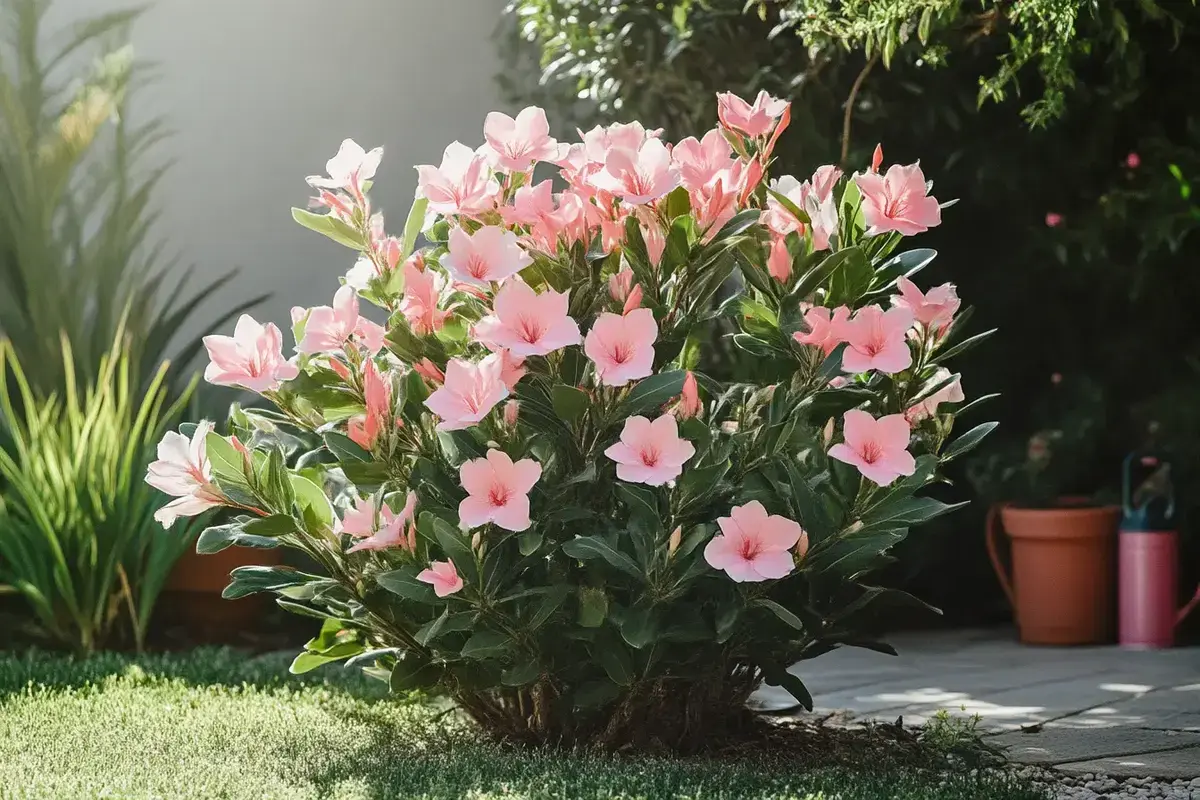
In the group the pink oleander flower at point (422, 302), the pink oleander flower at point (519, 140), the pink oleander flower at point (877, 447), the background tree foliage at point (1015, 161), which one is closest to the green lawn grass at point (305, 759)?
the pink oleander flower at point (877, 447)

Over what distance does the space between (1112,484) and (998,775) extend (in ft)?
9.97

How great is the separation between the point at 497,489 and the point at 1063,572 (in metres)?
3.27

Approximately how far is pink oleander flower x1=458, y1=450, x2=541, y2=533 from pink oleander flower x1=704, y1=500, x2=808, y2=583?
0.99 ft

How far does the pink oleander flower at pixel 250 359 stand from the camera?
239 centimetres

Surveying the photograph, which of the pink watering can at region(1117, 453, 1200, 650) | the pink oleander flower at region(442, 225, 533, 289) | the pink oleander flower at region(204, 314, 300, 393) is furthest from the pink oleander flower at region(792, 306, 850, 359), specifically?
the pink watering can at region(1117, 453, 1200, 650)

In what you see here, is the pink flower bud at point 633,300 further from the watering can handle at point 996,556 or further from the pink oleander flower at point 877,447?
the watering can handle at point 996,556

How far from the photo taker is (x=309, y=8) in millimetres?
5469

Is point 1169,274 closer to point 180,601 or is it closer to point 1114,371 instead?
point 1114,371

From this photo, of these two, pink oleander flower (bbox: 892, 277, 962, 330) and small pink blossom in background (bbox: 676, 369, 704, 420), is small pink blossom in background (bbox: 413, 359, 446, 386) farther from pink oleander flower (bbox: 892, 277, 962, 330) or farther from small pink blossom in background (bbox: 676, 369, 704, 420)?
pink oleander flower (bbox: 892, 277, 962, 330)

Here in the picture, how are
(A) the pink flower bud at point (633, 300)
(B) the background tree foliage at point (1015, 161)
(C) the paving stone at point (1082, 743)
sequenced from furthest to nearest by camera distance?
(B) the background tree foliage at point (1015, 161) → (C) the paving stone at point (1082, 743) → (A) the pink flower bud at point (633, 300)

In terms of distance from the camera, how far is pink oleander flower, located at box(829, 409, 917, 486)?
233 centimetres

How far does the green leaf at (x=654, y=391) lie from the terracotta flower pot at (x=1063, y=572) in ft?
9.93

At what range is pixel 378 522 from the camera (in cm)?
245

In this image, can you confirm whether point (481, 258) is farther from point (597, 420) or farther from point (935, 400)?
point (935, 400)
